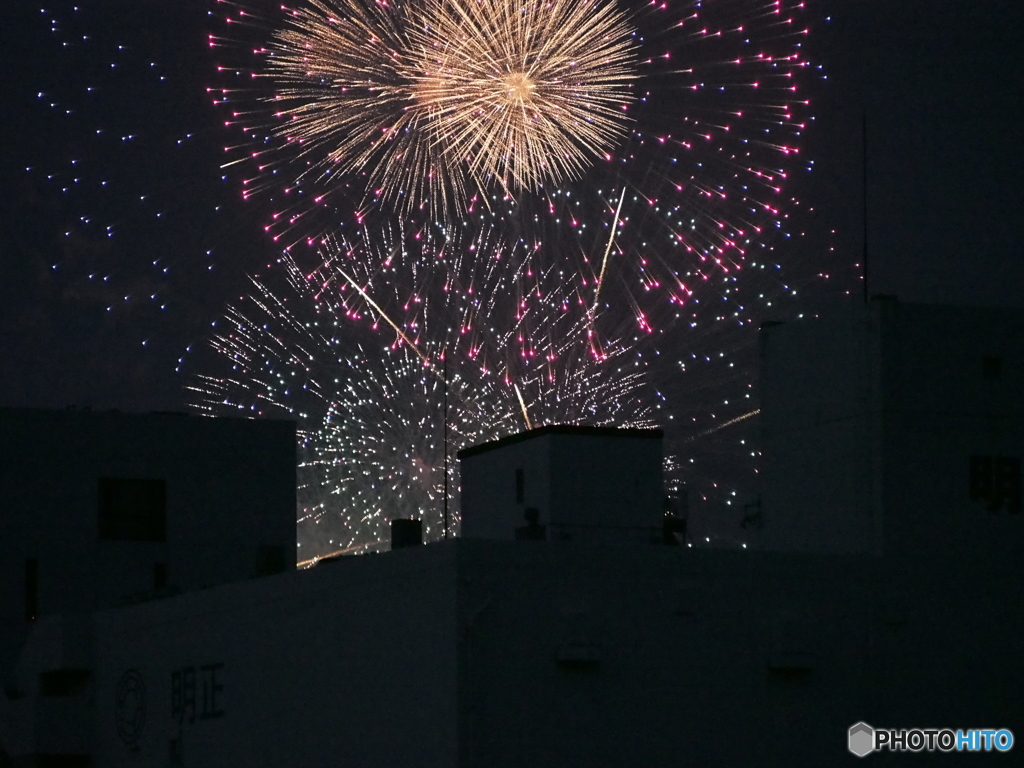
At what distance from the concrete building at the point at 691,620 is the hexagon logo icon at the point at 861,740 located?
89 mm

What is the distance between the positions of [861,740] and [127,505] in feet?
93.2

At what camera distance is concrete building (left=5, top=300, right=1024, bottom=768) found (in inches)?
1336

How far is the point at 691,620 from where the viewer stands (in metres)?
35.6

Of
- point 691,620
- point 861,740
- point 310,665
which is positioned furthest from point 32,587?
point 861,740

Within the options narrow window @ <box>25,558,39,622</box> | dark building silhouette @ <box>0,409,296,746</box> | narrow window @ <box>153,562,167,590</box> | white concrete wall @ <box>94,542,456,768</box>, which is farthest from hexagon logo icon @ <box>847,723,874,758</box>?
narrow window @ <box>25,558,39,622</box>

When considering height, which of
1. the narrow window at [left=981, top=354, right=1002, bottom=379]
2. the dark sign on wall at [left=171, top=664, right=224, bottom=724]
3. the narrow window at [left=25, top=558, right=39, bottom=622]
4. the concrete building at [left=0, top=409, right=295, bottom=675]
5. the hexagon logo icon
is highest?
the narrow window at [left=981, top=354, right=1002, bottom=379]

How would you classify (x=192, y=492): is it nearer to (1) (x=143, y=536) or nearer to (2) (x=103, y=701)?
(1) (x=143, y=536)

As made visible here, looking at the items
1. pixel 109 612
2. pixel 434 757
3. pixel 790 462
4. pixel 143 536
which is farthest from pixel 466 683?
pixel 143 536

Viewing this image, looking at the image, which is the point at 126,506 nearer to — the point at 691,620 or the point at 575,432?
the point at 575,432

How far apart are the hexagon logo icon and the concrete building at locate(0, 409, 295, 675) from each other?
24.1m

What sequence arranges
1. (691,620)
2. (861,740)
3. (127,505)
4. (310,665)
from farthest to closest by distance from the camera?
(127,505) → (310,665) → (861,740) → (691,620)

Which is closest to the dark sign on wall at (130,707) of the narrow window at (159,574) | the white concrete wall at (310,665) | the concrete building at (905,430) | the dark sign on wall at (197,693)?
the white concrete wall at (310,665)

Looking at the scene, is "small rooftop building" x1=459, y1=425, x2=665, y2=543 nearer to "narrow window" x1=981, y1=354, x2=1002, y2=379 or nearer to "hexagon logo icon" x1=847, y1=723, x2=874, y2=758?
"hexagon logo icon" x1=847, y1=723, x2=874, y2=758

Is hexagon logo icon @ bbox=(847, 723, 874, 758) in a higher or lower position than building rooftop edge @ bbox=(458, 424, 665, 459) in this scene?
lower
